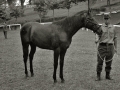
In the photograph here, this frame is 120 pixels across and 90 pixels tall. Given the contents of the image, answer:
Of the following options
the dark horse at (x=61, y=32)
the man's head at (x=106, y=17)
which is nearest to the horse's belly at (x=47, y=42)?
the dark horse at (x=61, y=32)

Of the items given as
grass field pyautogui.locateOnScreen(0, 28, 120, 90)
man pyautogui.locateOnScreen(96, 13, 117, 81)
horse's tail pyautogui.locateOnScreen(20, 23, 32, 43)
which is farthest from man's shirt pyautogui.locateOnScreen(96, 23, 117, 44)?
horse's tail pyautogui.locateOnScreen(20, 23, 32, 43)

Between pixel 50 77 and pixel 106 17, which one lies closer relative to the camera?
pixel 106 17

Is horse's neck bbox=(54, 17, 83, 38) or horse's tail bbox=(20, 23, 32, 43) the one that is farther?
horse's tail bbox=(20, 23, 32, 43)

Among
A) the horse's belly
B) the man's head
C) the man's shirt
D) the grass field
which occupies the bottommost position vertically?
the grass field

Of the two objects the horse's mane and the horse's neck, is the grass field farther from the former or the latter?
the horse's mane

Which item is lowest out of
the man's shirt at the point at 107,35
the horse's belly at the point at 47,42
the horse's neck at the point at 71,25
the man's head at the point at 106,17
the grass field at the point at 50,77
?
the grass field at the point at 50,77

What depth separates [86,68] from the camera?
8609 millimetres

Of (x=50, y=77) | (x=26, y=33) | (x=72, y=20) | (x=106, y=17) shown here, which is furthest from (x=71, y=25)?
(x=50, y=77)

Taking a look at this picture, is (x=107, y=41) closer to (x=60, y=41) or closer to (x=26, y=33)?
(x=60, y=41)

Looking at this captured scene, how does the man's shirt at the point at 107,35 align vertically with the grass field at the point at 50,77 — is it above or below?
above

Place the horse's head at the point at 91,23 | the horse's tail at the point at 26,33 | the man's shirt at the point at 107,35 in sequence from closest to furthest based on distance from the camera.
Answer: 1. the horse's head at the point at 91,23
2. the man's shirt at the point at 107,35
3. the horse's tail at the point at 26,33

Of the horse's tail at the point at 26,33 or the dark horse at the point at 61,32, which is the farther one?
the horse's tail at the point at 26,33

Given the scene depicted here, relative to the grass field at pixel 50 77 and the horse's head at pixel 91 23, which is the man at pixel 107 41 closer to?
the horse's head at pixel 91 23

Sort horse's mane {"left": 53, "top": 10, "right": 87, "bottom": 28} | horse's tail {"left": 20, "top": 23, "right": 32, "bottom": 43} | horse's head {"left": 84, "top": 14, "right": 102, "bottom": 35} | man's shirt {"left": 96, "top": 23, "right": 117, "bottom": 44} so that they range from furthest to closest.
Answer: horse's tail {"left": 20, "top": 23, "right": 32, "bottom": 43} → man's shirt {"left": 96, "top": 23, "right": 117, "bottom": 44} → horse's mane {"left": 53, "top": 10, "right": 87, "bottom": 28} → horse's head {"left": 84, "top": 14, "right": 102, "bottom": 35}
